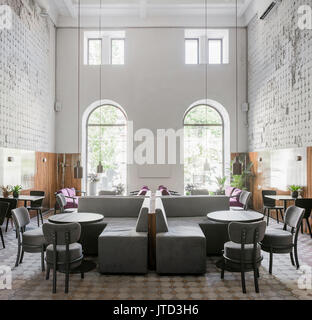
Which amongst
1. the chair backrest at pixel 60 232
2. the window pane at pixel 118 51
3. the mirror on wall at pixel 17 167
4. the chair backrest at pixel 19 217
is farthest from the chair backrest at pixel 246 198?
the window pane at pixel 118 51

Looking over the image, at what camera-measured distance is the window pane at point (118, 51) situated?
1080cm

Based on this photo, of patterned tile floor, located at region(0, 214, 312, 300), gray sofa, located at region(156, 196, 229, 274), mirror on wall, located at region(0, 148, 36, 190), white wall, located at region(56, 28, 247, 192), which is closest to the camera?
patterned tile floor, located at region(0, 214, 312, 300)

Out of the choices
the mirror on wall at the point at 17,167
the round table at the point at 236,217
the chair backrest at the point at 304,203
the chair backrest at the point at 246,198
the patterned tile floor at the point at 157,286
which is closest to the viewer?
the patterned tile floor at the point at 157,286

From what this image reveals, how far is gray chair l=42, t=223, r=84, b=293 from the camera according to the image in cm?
363

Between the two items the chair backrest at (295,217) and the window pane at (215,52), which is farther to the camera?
the window pane at (215,52)

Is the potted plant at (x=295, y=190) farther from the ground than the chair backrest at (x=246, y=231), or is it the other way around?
the potted plant at (x=295, y=190)

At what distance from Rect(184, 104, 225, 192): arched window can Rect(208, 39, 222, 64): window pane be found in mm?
1707

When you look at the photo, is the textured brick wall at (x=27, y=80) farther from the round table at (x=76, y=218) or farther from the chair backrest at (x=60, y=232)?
the chair backrest at (x=60, y=232)

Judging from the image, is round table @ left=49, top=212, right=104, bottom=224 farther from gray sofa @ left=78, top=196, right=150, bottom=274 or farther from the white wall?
the white wall

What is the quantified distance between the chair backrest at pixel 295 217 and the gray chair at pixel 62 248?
312cm

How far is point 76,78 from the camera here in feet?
34.7

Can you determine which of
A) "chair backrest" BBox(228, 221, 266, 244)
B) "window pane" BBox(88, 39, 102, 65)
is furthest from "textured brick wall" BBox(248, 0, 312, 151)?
"window pane" BBox(88, 39, 102, 65)

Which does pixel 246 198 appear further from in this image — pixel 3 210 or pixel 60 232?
pixel 3 210

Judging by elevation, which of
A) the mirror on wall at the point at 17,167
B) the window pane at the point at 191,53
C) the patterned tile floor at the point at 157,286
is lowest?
the patterned tile floor at the point at 157,286
